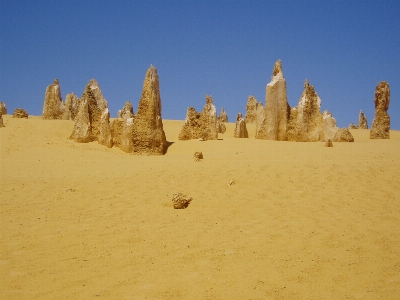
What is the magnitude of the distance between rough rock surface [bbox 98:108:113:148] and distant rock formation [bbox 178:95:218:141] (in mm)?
4262

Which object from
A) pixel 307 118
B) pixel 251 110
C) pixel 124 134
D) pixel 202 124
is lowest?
pixel 124 134

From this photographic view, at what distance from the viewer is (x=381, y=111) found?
20.0 metres

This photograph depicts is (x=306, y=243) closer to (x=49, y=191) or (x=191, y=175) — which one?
(x=191, y=175)

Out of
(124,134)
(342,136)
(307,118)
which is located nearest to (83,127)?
(124,134)

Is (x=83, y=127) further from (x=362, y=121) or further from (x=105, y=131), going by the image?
(x=362, y=121)

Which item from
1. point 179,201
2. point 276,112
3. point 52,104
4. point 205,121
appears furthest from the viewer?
point 52,104

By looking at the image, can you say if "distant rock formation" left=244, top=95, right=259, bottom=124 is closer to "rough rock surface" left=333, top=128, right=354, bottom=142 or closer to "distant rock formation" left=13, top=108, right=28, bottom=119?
"rough rock surface" left=333, top=128, right=354, bottom=142

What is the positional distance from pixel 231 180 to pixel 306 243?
3473 millimetres

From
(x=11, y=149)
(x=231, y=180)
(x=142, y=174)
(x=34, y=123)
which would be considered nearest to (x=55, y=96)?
(x=34, y=123)

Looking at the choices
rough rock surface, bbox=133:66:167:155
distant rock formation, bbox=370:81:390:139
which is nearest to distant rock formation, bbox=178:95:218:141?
rough rock surface, bbox=133:66:167:155

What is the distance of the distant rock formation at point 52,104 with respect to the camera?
976 inches

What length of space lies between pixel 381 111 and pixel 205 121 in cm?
→ 976

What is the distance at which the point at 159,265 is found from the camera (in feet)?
14.9

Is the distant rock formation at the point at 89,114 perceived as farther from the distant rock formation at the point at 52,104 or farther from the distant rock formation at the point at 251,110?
the distant rock formation at the point at 251,110
